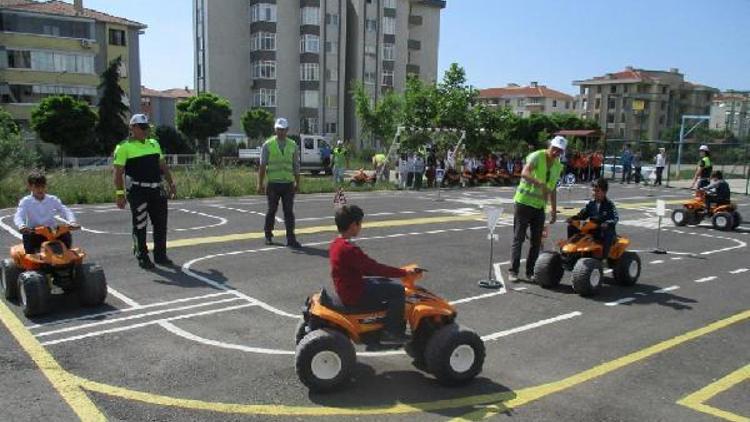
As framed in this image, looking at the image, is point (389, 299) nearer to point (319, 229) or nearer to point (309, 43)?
point (319, 229)

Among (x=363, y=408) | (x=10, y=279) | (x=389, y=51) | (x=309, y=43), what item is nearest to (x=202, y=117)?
(x=309, y=43)

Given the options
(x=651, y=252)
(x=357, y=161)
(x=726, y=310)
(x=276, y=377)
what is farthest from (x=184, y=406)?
(x=357, y=161)

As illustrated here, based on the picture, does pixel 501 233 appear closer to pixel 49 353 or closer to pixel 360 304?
pixel 360 304

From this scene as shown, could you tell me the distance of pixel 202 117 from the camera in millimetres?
48438

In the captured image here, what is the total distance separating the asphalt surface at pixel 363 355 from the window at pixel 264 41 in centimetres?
5306

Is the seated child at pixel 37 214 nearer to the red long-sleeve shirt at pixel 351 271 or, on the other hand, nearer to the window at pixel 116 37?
the red long-sleeve shirt at pixel 351 271

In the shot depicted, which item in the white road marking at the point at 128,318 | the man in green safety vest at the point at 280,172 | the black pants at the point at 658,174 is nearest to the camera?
the white road marking at the point at 128,318

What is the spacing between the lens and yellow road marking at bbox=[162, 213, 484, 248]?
11133 millimetres

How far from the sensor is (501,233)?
1395cm

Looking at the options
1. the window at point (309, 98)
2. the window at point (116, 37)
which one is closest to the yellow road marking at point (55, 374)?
the window at point (309, 98)

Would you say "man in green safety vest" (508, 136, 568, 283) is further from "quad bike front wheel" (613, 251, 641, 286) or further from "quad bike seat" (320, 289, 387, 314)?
"quad bike seat" (320, 289, 387, 314)

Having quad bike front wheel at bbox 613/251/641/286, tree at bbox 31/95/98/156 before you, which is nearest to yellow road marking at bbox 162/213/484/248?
quad bike front wheel at bbox 613/251/641/286

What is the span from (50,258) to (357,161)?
1652 inches

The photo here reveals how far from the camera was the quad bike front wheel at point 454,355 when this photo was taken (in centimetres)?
504
